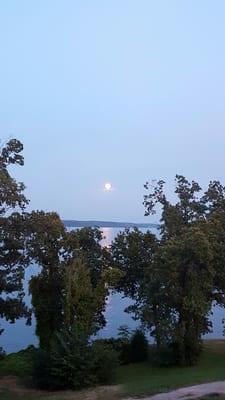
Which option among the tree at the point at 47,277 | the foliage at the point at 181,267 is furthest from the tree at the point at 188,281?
the tree at the point at 47,277

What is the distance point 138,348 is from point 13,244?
813 centimetres

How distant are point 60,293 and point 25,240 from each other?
3.29 meters

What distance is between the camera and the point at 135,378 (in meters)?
21.7

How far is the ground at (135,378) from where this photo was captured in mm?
16844

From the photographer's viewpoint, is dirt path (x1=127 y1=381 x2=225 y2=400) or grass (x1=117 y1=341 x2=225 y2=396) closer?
A: dirt path (x1=127 y1=381 x2=225 y2=400)

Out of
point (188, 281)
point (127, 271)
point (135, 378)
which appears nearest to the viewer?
point (135, 378)

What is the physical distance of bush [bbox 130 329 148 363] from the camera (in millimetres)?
27594

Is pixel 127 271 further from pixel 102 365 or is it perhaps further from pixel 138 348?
pixel 102 365

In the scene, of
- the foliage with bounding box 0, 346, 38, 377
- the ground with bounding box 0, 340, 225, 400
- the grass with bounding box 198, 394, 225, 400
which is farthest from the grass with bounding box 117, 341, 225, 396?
the grass with bounding box 198, 394, 225, 400

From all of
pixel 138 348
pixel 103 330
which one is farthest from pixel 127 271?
pixel 103 330

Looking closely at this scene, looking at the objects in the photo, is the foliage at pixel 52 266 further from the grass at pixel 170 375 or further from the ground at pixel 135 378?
the grass at pixel 170 375

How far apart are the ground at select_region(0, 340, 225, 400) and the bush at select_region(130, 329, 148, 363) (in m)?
0.94

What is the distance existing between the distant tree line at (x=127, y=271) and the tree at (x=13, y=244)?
0.13 feet

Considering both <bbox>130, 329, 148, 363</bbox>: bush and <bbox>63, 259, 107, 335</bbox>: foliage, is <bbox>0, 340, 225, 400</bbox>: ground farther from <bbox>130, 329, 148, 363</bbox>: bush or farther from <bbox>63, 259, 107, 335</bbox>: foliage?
<bbox>63, 259, 107, 335</bbox>: foliage
